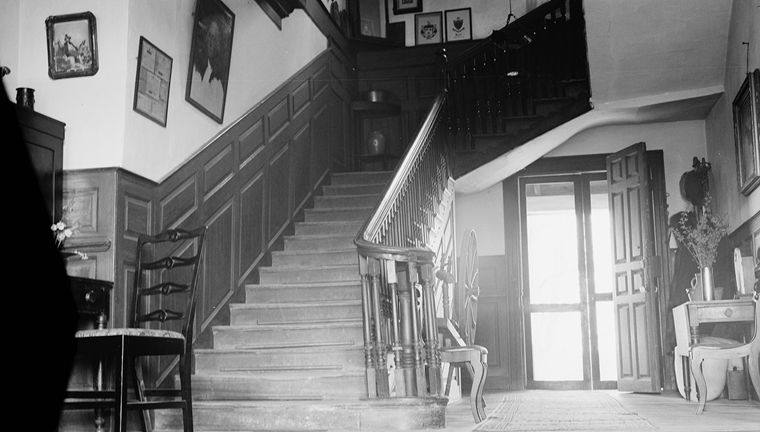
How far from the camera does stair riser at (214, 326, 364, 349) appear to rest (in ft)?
17.2

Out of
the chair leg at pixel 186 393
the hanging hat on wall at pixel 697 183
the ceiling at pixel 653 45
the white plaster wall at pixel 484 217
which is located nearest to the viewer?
the chair leg at pixel 186 393

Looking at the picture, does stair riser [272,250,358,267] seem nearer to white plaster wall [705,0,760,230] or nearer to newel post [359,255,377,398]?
newel post [359,255,377,398]

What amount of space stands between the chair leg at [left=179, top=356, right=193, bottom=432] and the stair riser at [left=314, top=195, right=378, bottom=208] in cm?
334

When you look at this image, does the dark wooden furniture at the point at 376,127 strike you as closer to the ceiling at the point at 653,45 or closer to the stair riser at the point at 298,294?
the ceiling at the point at 653,45

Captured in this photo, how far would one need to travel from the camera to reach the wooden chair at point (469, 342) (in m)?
4.96

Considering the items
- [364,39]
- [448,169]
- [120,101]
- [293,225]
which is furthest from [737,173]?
[120,101]

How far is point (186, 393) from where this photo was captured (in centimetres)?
408

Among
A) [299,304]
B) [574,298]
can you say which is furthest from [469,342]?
[574,298]

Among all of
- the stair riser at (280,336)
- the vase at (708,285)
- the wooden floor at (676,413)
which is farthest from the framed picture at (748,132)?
the stair riser at (280,336)

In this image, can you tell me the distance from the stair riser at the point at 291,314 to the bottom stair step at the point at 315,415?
3.49ft

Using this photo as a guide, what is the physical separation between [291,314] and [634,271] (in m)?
3.92

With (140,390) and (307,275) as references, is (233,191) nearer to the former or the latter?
(307,275)

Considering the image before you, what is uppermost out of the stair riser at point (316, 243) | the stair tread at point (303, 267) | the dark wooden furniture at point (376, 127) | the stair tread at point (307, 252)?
the dark wooden furniture at point (376, 127)

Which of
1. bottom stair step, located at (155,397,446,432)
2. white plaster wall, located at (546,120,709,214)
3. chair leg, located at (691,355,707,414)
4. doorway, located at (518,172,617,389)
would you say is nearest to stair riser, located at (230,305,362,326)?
bottom stair step, located at (155,397,446,432)
